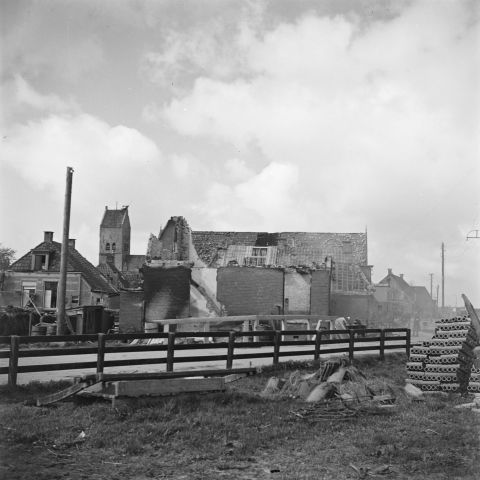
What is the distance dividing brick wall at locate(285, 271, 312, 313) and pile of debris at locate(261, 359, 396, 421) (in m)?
25.9

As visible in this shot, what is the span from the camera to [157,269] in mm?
38000

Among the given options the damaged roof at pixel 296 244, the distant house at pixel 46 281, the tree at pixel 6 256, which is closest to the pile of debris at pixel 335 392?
the damaged roof at pixel 296 244

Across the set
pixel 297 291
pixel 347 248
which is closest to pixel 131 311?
pixel 297 291

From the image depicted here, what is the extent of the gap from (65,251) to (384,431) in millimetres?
17802

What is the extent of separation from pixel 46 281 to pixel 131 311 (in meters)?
13.2

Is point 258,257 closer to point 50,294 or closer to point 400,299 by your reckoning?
point 50,294

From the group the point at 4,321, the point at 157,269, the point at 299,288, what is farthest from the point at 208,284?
the point at 4,321

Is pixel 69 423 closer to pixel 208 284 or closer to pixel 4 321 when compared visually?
pixel 4 321

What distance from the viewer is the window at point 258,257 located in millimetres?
40938

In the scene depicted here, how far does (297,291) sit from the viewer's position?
39.3m

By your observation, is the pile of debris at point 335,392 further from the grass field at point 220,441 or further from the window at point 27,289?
the window at point 27,289

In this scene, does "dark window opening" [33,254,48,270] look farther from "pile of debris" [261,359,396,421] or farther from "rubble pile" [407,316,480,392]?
"rubble pile" [407,316,480,392]

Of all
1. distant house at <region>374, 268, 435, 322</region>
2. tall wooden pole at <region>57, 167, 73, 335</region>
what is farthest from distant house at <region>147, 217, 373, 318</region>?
tall wooden pole at <region>57, 167, 73, 335</region>

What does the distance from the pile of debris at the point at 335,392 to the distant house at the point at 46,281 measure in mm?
36997
